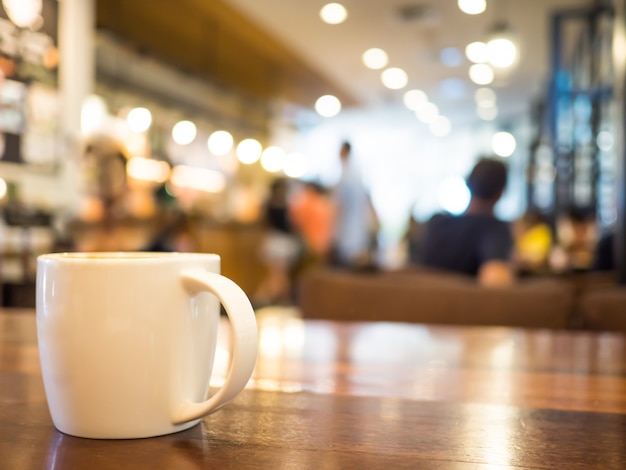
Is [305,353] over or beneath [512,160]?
beneath

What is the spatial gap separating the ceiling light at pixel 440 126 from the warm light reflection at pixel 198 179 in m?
5.54

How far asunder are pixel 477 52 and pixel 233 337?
8.73 m

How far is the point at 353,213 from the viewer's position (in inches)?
241

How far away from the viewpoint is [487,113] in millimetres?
13508

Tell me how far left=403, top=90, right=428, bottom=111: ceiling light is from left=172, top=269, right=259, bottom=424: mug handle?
1127 cm

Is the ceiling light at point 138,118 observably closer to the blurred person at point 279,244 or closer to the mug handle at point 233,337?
the blurred person at point 279,244

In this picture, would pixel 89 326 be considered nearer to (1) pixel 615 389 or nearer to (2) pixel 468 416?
(2) pixel 468 416

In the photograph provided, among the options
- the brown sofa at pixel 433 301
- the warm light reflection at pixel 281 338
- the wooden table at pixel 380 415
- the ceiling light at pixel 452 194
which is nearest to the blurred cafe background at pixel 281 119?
the brown sofa at pixel 433 301

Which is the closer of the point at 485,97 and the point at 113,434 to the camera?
the point at 113,434

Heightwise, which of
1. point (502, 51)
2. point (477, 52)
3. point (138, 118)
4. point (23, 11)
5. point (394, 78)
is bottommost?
point (23, 11)

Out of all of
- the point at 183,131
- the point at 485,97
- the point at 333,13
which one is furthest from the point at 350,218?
the point at 485,97

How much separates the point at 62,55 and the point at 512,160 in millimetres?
10509

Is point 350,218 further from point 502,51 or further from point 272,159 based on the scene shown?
point 272,159

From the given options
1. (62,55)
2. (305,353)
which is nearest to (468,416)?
Answer: (305,353)
